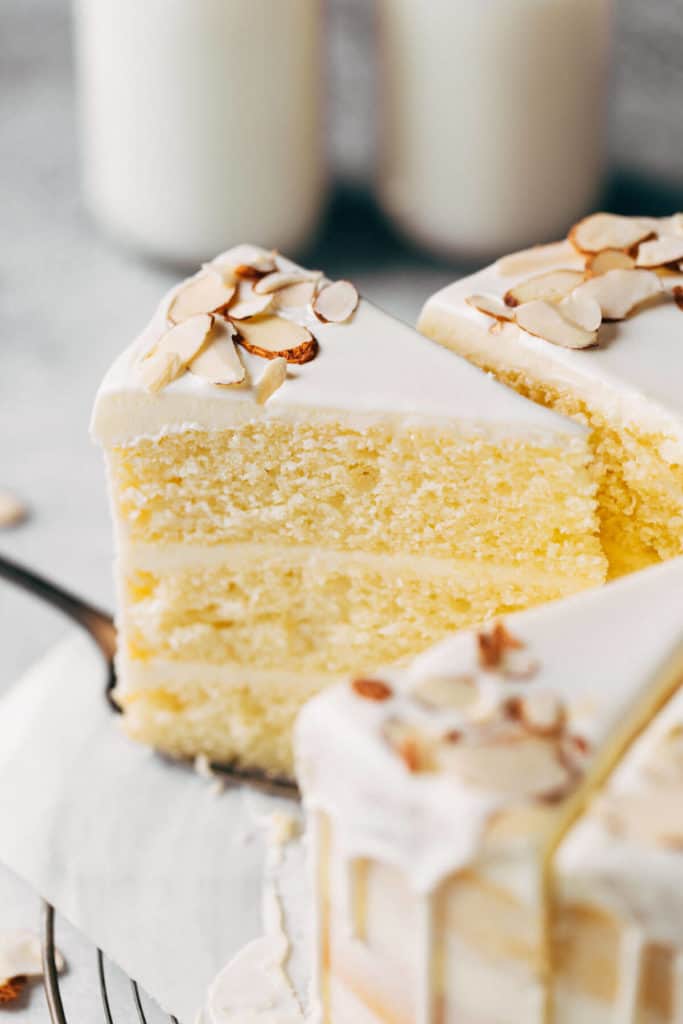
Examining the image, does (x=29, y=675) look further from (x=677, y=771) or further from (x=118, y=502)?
(x=677, y=771)

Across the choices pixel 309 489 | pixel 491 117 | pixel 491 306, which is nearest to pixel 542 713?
pixel 309 489

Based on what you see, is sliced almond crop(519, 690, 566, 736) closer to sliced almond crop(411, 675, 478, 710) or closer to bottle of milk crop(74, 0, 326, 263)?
sliced almond crop(411, 675, 478, 710)

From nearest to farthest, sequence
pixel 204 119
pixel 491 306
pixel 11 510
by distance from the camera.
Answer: pixel 491 306 < pixel 11 510 < pixel 204 119

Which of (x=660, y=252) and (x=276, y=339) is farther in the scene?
(x=660, y=252)

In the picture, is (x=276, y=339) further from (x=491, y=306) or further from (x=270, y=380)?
(x=491, y=306)

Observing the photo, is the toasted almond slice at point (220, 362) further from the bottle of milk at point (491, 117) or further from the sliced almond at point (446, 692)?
the bottle of milk at point (491, 117)

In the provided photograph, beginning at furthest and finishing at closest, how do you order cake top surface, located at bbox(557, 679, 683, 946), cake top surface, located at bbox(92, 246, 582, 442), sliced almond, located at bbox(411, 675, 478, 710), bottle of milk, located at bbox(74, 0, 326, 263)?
bottle of milk, located at bbox(74, 0, 326, 263) < cake top surface, located at bbox(92, 246, 582, 442) < sliced almond, located at bbox(411, 675, 478, 710) < cake top surface, located at bbox(557, 679, 683, 946)

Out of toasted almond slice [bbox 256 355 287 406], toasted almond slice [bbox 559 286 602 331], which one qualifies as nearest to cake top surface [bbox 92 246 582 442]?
toasted almond slice [bbox 256 355 287 406]
